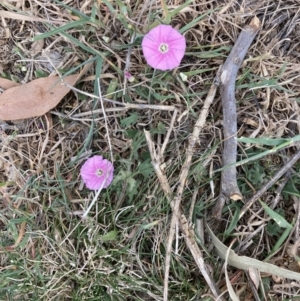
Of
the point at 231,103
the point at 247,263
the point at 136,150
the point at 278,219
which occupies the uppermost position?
the point at 231,103

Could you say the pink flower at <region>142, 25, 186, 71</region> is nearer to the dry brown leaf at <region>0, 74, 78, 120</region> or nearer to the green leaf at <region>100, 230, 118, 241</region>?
the dry brown leaf at <region>0, 74, 78, 120</region>

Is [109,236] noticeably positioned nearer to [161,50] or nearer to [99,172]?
[99,172]

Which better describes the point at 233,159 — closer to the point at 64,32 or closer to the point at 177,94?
the point at 177,94

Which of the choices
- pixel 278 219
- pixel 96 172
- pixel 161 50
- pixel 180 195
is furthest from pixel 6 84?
pixel 278 219

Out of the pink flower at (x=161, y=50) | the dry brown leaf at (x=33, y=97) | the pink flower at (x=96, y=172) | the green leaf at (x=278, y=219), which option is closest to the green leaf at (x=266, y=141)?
the green leaf at (x=278, y=219)

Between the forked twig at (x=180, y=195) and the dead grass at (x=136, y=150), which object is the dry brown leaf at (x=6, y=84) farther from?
the forked twig at (x=180, y=195)

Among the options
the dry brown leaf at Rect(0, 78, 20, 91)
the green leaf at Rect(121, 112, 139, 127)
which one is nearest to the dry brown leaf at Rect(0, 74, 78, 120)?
the dry brown leaf at Rect(0, 78, 20, 91)

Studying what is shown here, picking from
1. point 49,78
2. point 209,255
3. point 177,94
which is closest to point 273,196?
point 209,255
